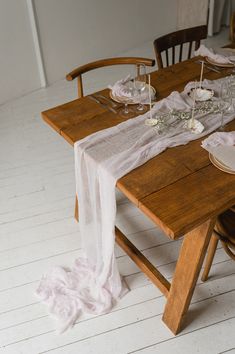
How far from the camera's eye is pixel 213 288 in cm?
162

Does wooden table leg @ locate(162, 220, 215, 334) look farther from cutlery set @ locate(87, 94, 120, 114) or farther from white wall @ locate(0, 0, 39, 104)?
white wall @ locate(0, 0, 39, 104)

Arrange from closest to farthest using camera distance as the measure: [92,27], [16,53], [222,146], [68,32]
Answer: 1. [222,146]
2. [16,53]
3. [68,32]
4. [92,27]

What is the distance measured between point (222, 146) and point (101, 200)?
1.57ft

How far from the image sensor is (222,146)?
125cm

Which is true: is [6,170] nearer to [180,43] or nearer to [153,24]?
[180,43]

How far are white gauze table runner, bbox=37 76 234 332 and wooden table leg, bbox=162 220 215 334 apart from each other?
264 mm

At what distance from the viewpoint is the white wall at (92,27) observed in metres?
3.17

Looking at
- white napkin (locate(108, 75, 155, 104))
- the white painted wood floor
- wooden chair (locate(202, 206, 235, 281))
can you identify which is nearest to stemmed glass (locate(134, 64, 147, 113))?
white napkin (locate(108, 75, 155, 104))

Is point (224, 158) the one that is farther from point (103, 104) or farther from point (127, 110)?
point (103, 104)

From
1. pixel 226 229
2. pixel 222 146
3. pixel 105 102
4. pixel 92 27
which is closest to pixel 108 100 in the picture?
pixel 105 102

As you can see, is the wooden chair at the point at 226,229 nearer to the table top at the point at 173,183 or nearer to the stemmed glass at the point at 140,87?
the table top at the point at 173,183

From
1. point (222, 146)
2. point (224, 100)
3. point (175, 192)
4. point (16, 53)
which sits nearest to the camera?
point (175, 192)

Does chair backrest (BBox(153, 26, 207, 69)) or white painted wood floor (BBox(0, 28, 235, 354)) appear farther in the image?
chair backrest (BBox(153, 26, 207, 69))

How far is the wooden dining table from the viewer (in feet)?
3.41
